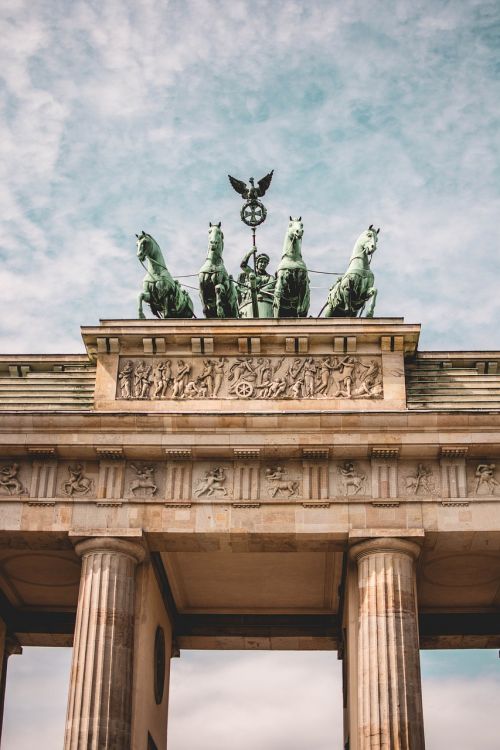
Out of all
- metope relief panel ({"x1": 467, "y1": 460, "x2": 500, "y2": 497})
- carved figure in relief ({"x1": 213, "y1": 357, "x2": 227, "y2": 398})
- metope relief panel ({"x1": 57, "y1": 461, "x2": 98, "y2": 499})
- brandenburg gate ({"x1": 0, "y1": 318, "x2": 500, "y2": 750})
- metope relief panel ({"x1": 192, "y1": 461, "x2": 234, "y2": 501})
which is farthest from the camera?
carved figure in relief ({"x1": 213, "y1": 357, "x2": 227, "y2": 398})

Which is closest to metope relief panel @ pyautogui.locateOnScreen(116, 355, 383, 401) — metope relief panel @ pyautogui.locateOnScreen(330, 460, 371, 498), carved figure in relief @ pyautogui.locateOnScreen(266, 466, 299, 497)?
metope relief panel @ pyautogui.locateOnScreen(330, 460, 371, 498)

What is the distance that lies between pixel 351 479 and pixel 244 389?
3264mm

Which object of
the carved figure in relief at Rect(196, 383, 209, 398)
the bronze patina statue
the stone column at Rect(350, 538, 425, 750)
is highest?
the bronze patina statue

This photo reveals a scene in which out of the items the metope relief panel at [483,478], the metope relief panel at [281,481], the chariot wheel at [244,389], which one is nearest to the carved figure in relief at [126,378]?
the chariot wheel at [244,389]

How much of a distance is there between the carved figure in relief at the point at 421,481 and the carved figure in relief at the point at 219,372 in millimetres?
4760

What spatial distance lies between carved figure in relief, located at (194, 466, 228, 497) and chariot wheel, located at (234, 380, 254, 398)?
1.96 metres

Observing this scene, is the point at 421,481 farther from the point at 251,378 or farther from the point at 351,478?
the point at 251,378

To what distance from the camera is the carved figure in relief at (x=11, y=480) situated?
94.2 ft

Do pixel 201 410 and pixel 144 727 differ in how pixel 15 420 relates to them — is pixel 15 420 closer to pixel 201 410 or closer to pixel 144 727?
pixel 201 410

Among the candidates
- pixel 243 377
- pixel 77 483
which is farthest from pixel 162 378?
pixel 77 483

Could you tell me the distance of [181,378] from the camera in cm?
2995

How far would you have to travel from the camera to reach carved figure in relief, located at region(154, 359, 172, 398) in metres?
29.8

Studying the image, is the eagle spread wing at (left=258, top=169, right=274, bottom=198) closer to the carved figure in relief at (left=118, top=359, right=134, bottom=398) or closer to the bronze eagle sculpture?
the bronze eagle sculpture

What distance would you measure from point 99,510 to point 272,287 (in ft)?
36.1
